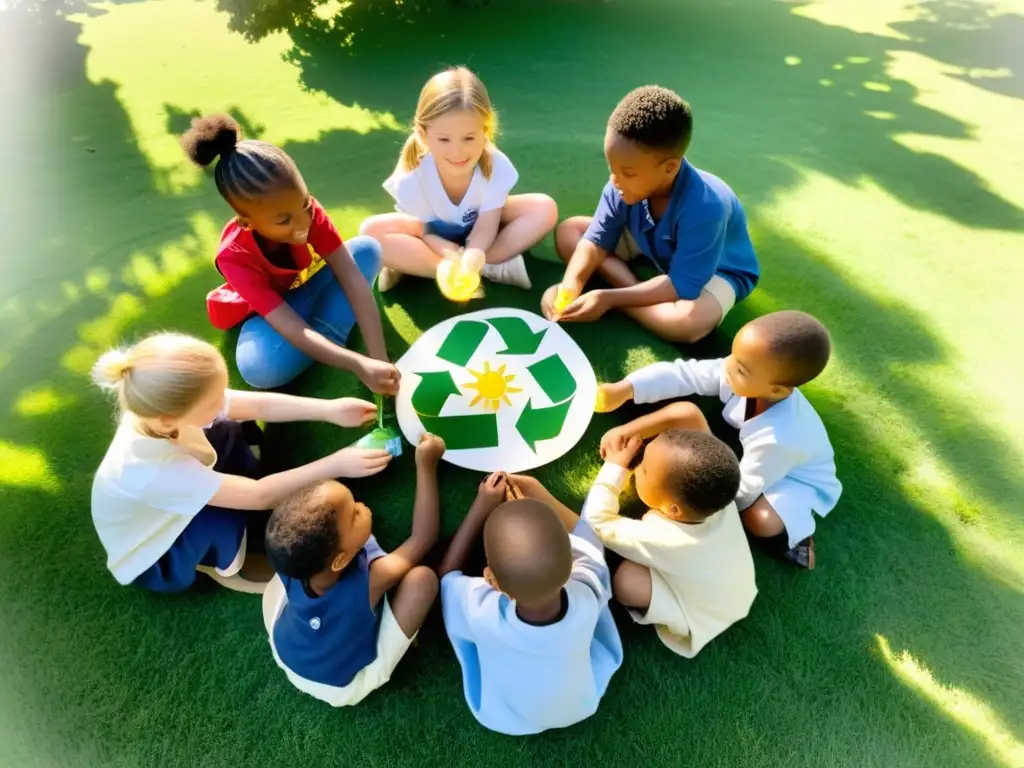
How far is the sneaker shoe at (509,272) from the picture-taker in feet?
7.82

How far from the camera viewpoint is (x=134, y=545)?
1.60 meters

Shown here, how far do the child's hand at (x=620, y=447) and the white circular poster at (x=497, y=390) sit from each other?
0.36 feet

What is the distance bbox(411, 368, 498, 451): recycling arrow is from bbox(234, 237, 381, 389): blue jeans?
1.37ft

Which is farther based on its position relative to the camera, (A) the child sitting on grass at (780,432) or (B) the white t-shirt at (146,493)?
(A) the child sitting on grass at (780,432)

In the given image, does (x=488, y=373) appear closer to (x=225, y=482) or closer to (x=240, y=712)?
(x=225, y=482)

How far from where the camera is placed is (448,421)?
194 centimetres

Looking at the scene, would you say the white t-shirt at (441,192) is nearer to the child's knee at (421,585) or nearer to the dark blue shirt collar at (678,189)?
the dark blue shirt collar at (678,189)

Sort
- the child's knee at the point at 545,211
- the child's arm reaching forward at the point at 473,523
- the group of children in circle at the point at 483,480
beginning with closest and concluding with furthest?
the group of children in circle at the point at 483,480 < the child's arm reaching forward at the point at 473,523 < the child's knee at the point at 545,211

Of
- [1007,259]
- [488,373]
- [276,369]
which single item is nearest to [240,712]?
[276,369]

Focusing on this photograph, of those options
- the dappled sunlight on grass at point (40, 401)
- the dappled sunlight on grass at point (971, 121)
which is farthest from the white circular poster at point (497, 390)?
the dappled sunlight on grass at point (971, 121)

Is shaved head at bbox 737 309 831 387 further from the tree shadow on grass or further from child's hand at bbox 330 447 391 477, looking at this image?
the tree shadow on grass

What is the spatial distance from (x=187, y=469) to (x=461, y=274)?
1.12 metres

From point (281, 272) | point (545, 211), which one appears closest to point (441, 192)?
point (545, 211)

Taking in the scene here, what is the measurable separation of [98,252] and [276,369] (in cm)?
133
